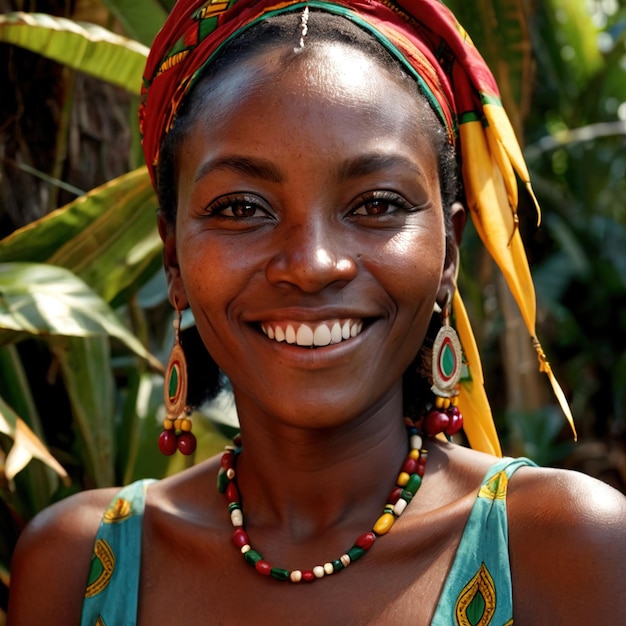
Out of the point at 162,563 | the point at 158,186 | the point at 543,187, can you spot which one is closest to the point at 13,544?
the point at 162,563

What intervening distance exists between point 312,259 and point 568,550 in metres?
0.68

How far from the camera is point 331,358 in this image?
1865 millimetres

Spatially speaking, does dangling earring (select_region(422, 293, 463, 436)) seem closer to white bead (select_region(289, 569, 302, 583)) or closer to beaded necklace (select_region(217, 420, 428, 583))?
beaded necklace (select_region(217, 420, 428, 583))

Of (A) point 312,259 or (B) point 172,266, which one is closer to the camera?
(A) point 312,259

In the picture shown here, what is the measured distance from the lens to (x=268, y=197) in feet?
6.16

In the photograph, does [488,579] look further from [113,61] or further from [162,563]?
[113,61]

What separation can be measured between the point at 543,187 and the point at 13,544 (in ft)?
13.7

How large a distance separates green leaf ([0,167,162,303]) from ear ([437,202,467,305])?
98 centimetres

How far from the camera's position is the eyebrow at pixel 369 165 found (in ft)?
6.03

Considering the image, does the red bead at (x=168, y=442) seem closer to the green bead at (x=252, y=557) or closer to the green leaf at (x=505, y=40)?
the green bead at (x=252, y=557)

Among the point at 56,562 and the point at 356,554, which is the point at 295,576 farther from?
the point at 56,562

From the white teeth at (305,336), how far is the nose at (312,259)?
8cm

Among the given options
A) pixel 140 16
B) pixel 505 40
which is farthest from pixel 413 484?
pixel 505 40

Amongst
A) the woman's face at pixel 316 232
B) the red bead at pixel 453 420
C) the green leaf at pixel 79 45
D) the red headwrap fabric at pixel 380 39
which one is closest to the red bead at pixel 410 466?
the red bead at pixel 453 420
